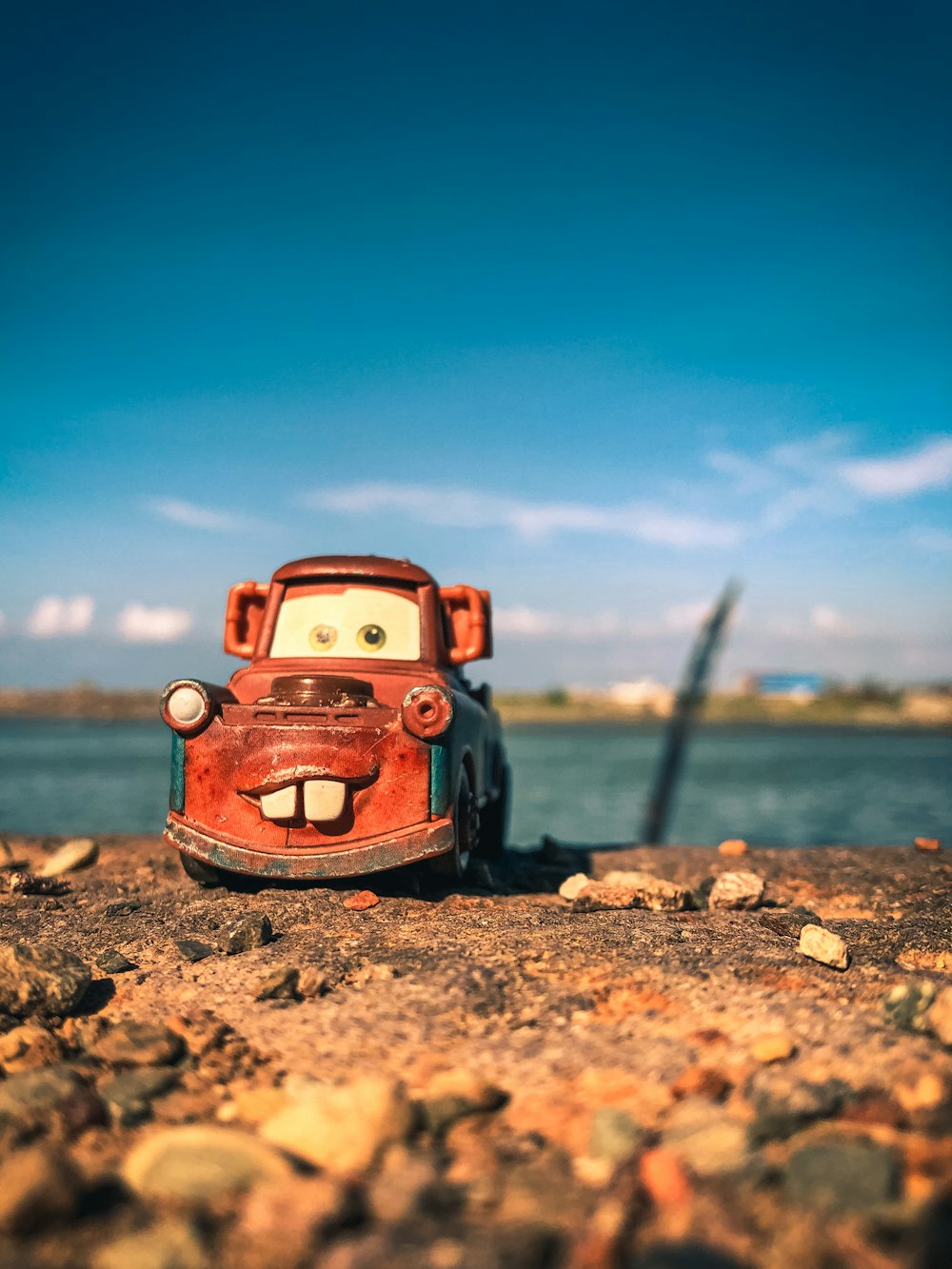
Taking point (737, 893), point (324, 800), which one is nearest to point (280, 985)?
point (324, 800)

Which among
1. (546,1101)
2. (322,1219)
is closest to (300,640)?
(546,1101)

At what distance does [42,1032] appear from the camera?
388 cm

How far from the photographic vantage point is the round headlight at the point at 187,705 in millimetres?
6016

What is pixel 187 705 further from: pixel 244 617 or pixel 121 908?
pixel 244 617

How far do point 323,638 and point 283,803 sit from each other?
5.11ft

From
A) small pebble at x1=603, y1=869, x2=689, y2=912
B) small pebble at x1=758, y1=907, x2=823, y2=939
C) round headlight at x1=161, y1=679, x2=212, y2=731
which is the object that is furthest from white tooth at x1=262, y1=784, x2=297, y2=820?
small pebble at x1=758, y1=907, x2=823, y2=939

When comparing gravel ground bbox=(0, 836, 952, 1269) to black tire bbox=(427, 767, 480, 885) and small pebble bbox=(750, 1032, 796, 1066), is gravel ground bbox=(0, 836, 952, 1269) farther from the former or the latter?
black tire bbox=(427, 767, 480, 885)

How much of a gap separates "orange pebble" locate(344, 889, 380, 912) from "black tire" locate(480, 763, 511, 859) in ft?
7.49

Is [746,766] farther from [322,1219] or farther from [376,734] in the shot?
[322,1219]

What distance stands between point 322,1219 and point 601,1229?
0.70 meters

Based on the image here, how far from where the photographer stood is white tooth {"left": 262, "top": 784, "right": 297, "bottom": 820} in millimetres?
5828

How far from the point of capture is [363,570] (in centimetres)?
706

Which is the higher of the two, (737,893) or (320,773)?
(320,773)

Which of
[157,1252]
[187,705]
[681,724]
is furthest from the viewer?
[681,724]
